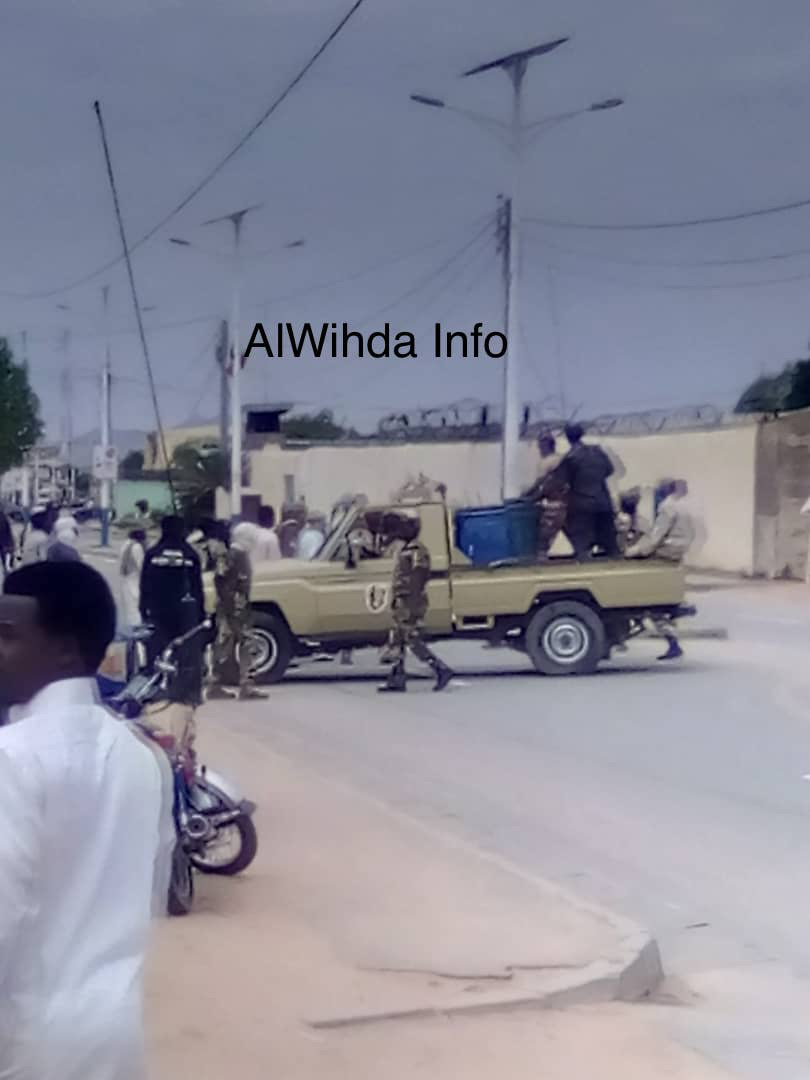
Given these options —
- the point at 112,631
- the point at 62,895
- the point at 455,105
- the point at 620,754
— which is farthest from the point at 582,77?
the point at 62,895

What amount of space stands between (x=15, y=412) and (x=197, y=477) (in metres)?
0.63

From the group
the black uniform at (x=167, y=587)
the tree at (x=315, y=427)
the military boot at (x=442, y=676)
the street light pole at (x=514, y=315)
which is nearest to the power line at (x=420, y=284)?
the street light pole at (x=514, y=315)

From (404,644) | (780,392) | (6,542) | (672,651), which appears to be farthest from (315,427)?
(672,651)

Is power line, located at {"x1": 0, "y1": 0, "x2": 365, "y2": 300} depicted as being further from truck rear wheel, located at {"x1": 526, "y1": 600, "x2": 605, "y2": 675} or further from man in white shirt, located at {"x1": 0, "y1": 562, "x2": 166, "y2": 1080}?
man in white shirt, located at {"x1": 0, "y1": 562, "x2": 166, "y2": 1080}

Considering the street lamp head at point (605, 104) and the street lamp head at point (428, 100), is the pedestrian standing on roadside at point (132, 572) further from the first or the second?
the street lamp head at point (605, 104)

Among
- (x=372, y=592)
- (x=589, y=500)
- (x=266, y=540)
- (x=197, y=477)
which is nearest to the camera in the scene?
(x=197, y=477)

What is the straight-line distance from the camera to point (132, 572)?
225 inches

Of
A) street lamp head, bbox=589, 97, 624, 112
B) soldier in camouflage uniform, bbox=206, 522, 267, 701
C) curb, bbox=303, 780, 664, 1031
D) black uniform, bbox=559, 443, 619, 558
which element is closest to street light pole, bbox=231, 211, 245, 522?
soldier in camouflage uniform, bbox=206, 522, 267, 701

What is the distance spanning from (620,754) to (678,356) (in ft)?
5.06

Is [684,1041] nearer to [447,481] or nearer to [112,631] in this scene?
[447,481]

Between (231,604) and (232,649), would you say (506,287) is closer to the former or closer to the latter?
(231,604)

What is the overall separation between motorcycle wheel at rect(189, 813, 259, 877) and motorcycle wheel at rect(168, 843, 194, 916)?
224 mm

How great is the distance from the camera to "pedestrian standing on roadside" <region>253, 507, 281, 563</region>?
6.39 meters

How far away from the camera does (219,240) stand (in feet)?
20.1
